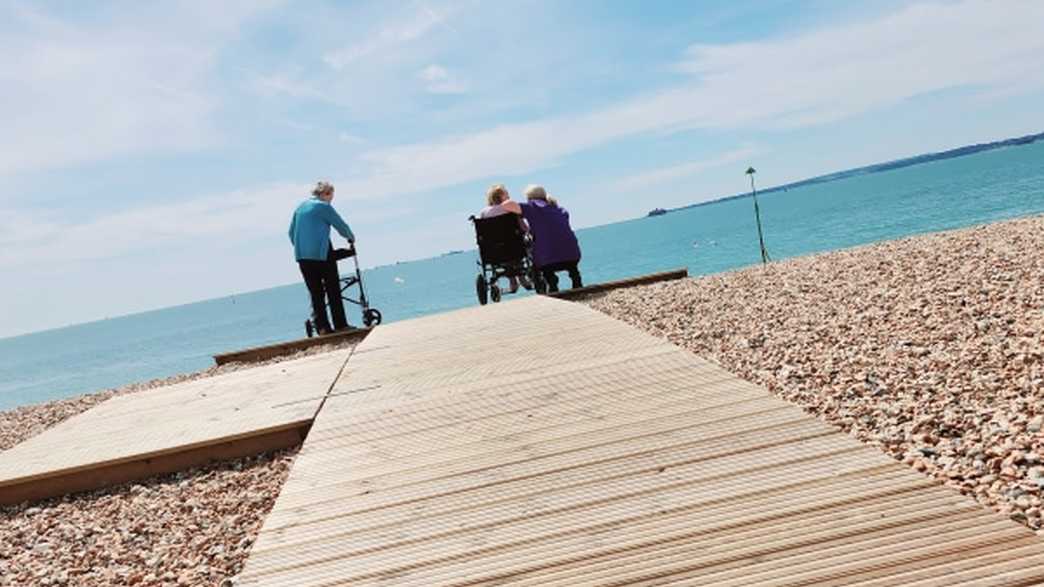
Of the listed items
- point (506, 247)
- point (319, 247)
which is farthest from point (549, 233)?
point (319, 247)

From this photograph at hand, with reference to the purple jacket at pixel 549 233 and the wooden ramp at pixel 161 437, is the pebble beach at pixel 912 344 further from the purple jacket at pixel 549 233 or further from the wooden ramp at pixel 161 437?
the wooden ramp at pixel 161 437

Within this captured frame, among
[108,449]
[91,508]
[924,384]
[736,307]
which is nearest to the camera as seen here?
[924,384]

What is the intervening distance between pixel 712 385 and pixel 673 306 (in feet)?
14.7

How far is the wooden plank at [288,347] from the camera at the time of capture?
9367 mm

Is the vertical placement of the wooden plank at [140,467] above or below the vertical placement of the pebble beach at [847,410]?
above

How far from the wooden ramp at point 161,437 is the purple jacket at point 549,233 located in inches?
195

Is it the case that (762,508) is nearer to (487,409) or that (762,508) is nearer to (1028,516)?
(1028,516)

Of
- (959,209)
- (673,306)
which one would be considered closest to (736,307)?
(673,306)

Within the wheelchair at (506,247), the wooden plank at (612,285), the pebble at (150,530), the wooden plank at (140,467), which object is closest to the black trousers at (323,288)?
the wheelchair at (506,247)

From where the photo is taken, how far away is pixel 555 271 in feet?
36.1

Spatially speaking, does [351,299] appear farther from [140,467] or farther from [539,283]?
[140,467]

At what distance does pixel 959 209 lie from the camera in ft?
182

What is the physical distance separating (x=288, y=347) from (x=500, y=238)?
291cm

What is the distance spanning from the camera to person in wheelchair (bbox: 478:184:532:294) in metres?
10.2
